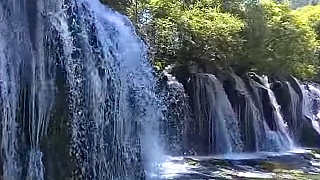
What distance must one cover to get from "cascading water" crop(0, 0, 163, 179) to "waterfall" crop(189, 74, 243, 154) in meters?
3.66

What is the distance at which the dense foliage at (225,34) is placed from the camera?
18.1m

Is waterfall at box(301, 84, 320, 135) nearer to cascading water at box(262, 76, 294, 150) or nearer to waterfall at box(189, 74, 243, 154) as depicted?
cascading water at box(262, 76, 294, 150)

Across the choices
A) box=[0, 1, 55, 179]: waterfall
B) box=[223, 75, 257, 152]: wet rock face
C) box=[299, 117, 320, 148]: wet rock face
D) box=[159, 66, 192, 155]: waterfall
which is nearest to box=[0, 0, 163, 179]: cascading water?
box=[0, 1, 55, 179]: waterfall

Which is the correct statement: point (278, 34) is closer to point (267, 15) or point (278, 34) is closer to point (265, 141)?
point (267, 15)

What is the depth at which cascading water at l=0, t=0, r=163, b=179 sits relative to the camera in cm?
826

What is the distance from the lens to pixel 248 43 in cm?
1998

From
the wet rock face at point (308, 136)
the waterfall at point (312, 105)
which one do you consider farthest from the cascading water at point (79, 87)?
the waterfall at point (312, 105)

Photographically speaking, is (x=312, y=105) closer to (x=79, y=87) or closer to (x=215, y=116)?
(x=215, y=116)

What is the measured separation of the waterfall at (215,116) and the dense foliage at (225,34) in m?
0.97

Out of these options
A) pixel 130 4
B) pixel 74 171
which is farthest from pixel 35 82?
pixel 130 4

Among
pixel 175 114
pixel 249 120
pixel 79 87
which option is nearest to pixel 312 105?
pixel 249 120

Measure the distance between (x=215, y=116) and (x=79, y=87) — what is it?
351 inches

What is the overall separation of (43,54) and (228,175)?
570 centimetres

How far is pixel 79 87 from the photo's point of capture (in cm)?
981
